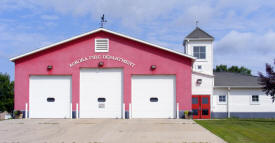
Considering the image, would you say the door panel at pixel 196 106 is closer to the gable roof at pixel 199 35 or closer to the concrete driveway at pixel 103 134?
the gable roof at pixel 199 35

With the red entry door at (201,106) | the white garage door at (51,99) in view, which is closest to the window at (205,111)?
the red entry door at (201,106)

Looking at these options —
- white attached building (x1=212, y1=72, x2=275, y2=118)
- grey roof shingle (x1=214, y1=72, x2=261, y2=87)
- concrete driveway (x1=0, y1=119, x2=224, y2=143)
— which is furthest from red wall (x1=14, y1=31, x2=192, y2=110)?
grey roof shingle (x1=214, y1=72, x2=261, y2=87)

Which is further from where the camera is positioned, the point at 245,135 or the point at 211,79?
the point at 211,79

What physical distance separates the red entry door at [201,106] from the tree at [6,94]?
106ft

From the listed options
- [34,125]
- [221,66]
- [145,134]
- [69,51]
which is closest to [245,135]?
[145,134]

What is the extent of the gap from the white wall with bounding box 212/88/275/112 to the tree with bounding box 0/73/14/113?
32723mm

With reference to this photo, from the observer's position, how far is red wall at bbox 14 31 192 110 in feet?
76.4

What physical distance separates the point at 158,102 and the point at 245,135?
29.0 ft

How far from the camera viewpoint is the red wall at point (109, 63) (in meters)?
23.3

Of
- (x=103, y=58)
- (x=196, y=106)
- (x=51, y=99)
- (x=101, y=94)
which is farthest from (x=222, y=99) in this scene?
(x=51, y=99)

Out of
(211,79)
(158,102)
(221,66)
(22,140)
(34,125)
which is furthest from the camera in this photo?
(221,66)

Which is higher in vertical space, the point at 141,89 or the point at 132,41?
the point at 132,41

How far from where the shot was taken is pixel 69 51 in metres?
23.8

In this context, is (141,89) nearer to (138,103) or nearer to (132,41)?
(138,103)
